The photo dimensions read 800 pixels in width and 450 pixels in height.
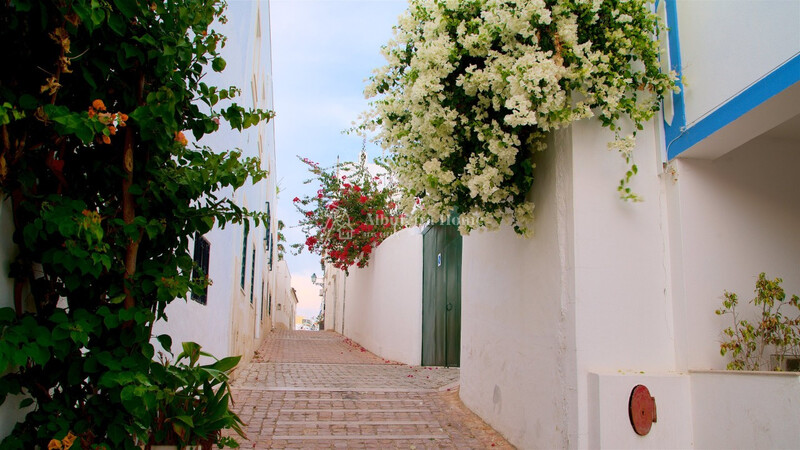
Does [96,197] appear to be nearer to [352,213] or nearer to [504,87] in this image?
[504,87]

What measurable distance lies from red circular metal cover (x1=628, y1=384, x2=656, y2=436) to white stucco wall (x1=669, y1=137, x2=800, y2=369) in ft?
1.33

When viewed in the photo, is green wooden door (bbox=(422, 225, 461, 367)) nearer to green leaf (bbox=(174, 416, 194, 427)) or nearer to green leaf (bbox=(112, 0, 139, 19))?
green leaf (bbox=(174, 416, 194, 427))

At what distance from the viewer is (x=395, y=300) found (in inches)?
451

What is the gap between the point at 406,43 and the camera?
457 cm

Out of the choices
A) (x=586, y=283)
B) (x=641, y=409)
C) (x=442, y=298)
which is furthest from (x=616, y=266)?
(x=442, y=298)

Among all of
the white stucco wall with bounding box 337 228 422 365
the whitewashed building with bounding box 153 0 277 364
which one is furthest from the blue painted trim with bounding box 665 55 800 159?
the white stucco wall with bounding box 337 228 422 365

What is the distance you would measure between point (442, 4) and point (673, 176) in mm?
2046

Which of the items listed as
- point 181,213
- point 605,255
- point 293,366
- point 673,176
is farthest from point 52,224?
point 293,366

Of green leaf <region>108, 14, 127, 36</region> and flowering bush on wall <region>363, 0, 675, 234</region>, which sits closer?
green leaf <region>108, 14, 127, 36</region>

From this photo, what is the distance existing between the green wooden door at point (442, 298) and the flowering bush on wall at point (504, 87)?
461 centimetres

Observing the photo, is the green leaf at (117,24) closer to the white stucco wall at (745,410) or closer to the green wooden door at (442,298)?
the white stucco wall at (745,410)

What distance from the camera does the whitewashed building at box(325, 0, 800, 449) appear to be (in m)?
3.70

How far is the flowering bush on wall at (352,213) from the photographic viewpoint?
1392 centimetres

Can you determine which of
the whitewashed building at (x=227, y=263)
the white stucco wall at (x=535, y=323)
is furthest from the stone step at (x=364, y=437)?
the whitewashed building at (x=227, y=263)
